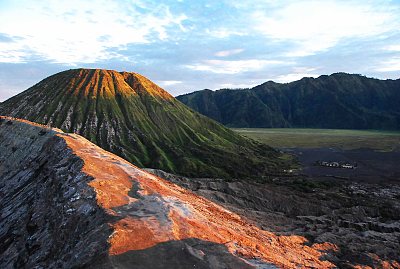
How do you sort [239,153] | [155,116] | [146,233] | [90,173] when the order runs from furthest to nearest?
[155,116] < [239,153] < [90,173] < [146,233]

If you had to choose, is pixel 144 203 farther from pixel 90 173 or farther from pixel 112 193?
pixel 90 173

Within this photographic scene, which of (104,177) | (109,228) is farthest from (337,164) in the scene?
(109,228)

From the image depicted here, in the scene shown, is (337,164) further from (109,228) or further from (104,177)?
(109,228)

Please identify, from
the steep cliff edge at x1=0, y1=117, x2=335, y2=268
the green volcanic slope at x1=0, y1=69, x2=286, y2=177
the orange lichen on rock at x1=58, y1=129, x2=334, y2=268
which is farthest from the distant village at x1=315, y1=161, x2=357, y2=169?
the orange lichen on rock at x1=58, y1=129, x2=334, y2=268

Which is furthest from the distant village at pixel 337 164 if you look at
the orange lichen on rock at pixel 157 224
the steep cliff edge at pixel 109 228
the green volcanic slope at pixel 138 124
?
the orange lichen on rock at pixel 157 224

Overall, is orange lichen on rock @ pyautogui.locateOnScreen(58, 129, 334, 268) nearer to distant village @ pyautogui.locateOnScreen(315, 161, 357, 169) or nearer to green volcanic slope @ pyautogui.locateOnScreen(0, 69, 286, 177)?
green volcanic slope @ pyautogui.locateOnScreen(0, 69, 286, 177)

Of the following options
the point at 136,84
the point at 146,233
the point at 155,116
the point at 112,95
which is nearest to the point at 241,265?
the point at 146,233
